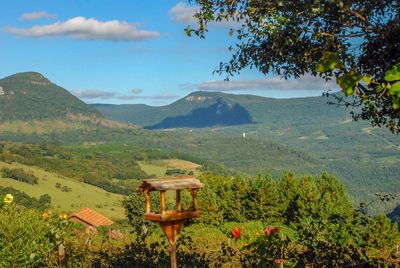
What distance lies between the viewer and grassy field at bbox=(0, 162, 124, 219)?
525 feet

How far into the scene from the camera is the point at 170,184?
304 inches

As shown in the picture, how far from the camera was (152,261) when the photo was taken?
11.5 meters

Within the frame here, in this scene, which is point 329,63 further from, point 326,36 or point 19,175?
point 19,175

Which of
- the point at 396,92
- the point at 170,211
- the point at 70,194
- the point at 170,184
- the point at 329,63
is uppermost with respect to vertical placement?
the point at 329,63

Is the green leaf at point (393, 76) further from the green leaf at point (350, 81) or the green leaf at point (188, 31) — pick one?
the green leaf at point (188, 31)

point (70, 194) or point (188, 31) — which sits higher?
point (188, 31)

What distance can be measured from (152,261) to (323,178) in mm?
63013

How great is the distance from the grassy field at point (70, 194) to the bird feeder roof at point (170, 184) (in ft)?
481

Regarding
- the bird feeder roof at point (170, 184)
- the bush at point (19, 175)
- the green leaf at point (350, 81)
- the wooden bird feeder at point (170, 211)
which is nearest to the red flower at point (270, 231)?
the wooden bird feeder at point (170, 211)

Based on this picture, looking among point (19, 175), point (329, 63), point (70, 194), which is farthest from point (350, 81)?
point (19, 175)

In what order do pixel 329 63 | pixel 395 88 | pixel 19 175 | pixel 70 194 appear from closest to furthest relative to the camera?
pixel 395 88 < pixel 329 63 < pixel 19 175 < pixel 70 194

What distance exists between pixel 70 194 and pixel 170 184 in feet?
577

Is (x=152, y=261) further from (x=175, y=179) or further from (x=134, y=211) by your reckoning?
(x=134, y=211)

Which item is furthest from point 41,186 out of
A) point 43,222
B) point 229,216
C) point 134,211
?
point 43,222
